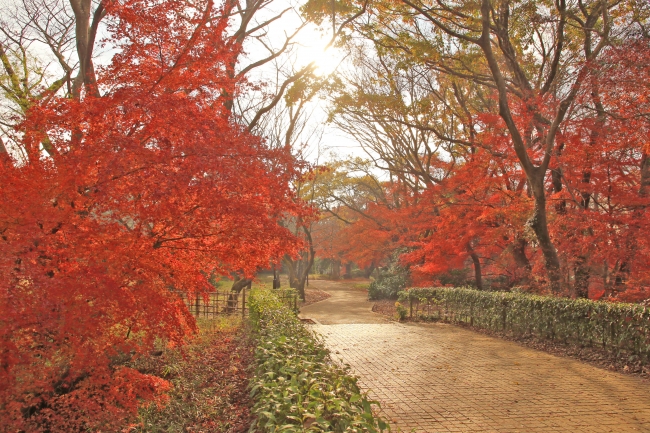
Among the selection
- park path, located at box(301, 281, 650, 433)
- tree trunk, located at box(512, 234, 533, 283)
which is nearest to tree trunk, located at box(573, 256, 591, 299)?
tree trunk, located at box(512, 234, 533, 283)

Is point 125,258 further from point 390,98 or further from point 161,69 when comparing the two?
point 390,98

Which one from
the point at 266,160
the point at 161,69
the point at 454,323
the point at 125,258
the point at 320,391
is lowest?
the point at 454,323

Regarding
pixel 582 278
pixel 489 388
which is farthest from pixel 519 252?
pixel 489 388

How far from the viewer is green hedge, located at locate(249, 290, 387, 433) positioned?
127 inches

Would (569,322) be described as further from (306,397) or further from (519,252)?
(306,397)

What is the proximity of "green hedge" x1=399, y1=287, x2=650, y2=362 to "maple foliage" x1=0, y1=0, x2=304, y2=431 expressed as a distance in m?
→ 6.43

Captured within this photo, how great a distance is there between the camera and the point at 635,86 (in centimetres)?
973

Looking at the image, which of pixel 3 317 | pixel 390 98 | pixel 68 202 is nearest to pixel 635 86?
pixel 390 98


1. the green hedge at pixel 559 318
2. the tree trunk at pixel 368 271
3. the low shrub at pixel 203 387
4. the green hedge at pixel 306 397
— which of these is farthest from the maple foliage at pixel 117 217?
the tree trunk at pixel 368 271

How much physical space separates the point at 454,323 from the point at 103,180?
12331 mm

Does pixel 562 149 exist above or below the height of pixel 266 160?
above

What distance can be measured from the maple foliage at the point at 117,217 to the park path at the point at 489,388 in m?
2.39

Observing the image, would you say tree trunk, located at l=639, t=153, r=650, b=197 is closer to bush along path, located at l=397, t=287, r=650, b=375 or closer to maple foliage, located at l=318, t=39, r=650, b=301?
maple foliage, located at l=318, t=39, r=650, b=301

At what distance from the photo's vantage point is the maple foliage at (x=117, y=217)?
4539mm
